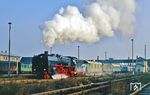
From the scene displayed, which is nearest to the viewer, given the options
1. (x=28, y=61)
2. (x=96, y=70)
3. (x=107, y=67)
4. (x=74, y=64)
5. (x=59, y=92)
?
(x=59, y=92)

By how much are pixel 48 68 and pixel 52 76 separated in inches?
44.7

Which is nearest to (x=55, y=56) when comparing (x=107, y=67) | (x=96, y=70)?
(x=96, y=70)

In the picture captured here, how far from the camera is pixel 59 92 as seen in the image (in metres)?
24.2

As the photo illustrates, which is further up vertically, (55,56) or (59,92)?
(55,56)

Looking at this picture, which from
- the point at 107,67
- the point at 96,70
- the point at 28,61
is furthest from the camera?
the point at 107,67

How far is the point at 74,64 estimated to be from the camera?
52.0 metres

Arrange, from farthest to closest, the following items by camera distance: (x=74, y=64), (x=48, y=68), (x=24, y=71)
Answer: (x=24, y=71) < (x=74, y=64) < (x=48, y=68)

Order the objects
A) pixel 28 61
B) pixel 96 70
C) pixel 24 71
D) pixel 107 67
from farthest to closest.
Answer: pixel 107 67 < pixel 96 70 < pixel 24 71 < pixel 28 61

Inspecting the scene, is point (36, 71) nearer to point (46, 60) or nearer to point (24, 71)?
point (46, 60)

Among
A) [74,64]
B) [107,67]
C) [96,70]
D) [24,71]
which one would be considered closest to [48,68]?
[74,64]

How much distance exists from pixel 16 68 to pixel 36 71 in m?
27.4

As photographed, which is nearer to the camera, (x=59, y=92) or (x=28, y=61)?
(x=59, y=92)

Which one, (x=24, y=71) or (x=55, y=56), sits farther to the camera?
(x=24, y=71)

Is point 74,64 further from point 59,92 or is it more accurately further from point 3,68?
point 59,92
